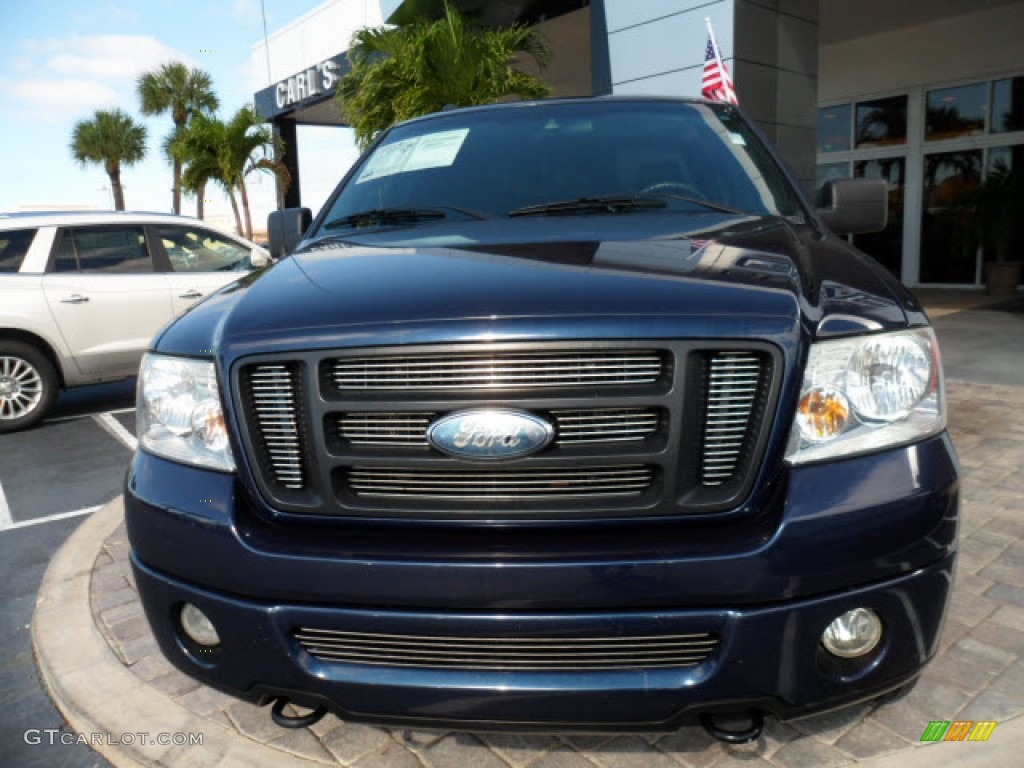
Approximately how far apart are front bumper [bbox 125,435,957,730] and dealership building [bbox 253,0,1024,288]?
832 centimetres

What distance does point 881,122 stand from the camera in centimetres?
1480

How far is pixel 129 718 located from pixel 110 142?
42570 mm

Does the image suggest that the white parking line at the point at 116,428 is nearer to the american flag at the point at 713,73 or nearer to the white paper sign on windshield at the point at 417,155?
the white paper sign on windshield at the point at 417,155

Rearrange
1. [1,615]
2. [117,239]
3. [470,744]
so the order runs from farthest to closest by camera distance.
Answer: [117,239]
[1,615]
[470,744]

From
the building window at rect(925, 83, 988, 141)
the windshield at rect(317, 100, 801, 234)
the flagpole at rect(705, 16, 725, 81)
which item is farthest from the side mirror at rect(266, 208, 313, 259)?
the building window at rect(925, 83, 988, 141)

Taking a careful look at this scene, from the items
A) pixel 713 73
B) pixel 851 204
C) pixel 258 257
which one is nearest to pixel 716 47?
pixel 713 73

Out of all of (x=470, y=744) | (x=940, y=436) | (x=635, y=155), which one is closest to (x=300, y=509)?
(x=470, y=744)

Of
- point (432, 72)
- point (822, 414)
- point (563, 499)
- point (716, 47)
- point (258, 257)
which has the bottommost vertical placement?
point (563, 499)

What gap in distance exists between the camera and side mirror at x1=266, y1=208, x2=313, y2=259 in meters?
3.37

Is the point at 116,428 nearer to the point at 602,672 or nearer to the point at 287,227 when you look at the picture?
the point at 287,227

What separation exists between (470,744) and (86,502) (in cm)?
351

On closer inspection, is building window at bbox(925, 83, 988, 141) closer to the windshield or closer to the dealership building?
the dealership building

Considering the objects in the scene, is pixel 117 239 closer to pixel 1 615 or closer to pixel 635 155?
pixel 1 615

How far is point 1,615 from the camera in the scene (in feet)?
10.7
